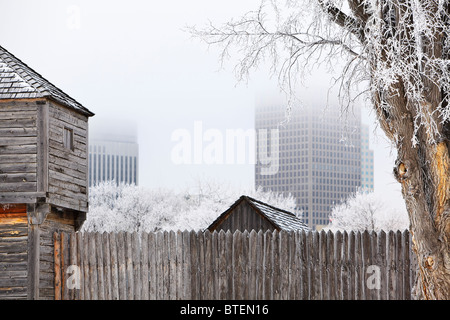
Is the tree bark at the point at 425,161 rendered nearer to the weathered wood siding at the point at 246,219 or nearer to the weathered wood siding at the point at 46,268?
the weathered wood siding at the point at 46,268

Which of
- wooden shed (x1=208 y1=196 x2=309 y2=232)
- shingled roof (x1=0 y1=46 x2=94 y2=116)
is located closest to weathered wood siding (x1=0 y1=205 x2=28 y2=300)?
shingled roof (x1=0 y1=46 x2=94 y2=116)

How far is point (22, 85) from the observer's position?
53.0 feet

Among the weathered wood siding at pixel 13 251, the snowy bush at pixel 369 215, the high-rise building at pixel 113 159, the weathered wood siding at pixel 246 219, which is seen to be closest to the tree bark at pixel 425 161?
the weathered wood siding at pixel 13 251

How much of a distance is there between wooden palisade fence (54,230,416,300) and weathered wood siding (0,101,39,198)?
1714 mm

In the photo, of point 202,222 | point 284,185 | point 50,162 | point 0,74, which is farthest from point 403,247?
point 284,185

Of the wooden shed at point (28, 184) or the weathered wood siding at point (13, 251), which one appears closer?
the wooden shed at point (28, 184)

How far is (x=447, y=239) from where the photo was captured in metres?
10.1

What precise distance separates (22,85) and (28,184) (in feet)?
7.57

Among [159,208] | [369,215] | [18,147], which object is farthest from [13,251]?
[369,215]

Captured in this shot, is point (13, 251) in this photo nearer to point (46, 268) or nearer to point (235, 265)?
point (46, 268)

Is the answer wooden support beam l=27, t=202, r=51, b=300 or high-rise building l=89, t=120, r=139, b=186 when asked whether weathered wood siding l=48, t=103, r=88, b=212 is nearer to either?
wooden support beam l=27, t=202, r=51, b=300

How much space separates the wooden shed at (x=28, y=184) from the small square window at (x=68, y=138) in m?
0.44

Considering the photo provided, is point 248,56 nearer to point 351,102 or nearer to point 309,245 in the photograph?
point 351,102

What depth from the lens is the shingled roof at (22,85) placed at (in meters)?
15.9
